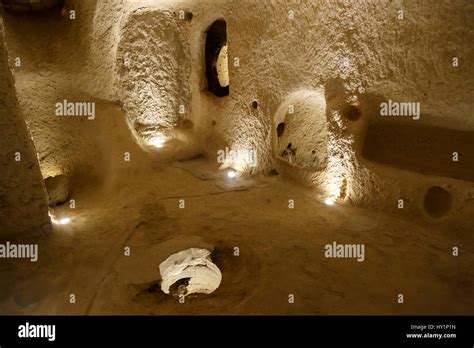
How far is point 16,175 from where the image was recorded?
12.8 feet

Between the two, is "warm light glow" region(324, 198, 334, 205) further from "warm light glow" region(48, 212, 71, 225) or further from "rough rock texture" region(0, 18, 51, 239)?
"rough rock texture" region(0, 18, 51, 239)

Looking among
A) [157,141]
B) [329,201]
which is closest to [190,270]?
[329,201]

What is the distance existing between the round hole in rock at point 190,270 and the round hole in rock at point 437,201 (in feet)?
9.48

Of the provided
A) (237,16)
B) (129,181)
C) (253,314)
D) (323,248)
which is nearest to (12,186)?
(129,181)

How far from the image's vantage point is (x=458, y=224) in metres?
4.12

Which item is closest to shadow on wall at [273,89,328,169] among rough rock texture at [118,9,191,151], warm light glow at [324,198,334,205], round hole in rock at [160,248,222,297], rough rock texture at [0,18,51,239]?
warm light glow at [324,198,334,205]

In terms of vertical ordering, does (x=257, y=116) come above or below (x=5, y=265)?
above

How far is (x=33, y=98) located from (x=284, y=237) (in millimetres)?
5605

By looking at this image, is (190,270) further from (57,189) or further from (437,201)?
(57,189)

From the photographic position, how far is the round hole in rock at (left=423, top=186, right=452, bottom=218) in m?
4.21

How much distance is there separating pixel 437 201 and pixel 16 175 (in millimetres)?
5211

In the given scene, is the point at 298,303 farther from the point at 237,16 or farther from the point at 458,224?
the point at 237,16

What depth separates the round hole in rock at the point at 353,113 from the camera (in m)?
5.03

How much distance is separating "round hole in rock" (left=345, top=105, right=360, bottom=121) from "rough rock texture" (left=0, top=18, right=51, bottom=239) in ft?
14.3
